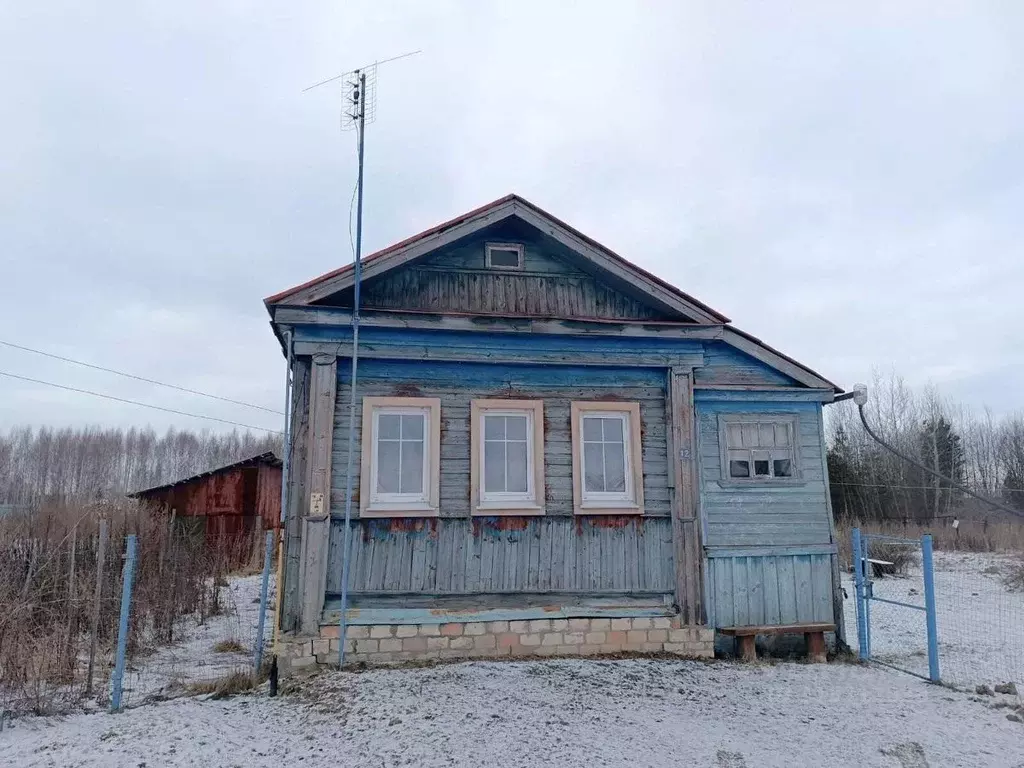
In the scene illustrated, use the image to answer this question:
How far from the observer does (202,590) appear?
483 inches

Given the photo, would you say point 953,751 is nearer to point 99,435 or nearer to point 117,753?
point 117,753

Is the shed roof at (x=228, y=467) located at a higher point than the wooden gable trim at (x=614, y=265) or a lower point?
lower

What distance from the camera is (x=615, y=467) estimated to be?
28.7 ft

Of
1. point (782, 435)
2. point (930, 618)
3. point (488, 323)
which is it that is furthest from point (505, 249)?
point (930, 618)

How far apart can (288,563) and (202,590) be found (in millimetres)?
5496

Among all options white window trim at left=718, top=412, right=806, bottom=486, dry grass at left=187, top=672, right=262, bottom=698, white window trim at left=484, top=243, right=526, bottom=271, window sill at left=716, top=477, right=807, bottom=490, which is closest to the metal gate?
window sill at left=716, top=477, right=807, bottom=490

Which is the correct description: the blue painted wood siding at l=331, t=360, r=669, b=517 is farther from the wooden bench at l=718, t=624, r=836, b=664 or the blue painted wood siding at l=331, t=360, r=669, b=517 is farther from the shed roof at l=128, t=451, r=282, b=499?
the shed roof at l=128, t=451, r=282, b=499

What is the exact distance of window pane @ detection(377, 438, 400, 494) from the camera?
8195 millimetres

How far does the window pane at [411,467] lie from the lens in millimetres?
8241

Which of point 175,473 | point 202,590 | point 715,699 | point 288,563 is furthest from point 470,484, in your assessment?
point 175,473

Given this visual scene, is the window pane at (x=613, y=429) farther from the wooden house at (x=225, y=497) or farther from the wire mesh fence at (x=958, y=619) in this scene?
the wooden house at (x=225, y=497)

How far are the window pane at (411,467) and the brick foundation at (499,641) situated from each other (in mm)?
1544

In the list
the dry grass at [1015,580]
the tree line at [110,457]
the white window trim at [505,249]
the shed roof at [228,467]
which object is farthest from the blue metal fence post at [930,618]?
the tree line at [110,457]

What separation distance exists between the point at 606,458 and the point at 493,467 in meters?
1.43
